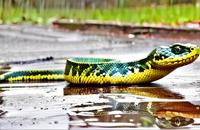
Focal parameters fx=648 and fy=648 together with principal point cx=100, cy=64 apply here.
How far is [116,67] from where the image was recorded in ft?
23.2

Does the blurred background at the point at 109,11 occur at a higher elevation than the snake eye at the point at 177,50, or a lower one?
higher

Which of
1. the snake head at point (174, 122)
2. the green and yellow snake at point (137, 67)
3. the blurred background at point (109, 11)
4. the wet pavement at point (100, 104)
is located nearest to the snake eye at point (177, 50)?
the green and yellow snake at point (137, 67)

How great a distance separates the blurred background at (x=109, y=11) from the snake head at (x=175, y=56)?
10.6 m

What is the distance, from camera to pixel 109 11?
93.7 ft

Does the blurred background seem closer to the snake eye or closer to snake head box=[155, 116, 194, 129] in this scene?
the snake eye

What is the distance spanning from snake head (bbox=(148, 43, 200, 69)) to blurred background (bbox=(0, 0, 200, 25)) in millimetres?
10578

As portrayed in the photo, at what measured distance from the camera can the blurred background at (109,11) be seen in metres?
20.2

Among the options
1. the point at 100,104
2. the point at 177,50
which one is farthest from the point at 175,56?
the point at 100,104

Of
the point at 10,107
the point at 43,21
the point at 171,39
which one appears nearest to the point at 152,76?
the point at 10,107

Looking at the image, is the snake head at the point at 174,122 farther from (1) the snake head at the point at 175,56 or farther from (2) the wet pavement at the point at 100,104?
(1) the snake head at the point at 175,56

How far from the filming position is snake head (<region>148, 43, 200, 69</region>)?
6.70 m

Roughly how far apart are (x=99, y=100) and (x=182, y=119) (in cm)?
133

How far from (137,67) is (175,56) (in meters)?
0.48

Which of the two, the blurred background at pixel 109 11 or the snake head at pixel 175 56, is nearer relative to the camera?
the snake head at pixel 175 56
